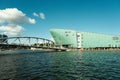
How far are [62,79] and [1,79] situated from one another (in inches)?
397

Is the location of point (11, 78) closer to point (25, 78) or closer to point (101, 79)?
point (25, 78)

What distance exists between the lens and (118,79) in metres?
28.9

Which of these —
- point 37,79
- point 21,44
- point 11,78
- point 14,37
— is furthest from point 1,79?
point 14,37

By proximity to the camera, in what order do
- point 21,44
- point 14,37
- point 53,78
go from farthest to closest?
point 14,37
point 21,44
point 53,78


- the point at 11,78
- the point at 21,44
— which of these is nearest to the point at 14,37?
the point at 21,44

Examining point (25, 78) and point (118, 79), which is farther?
point (25, 78)

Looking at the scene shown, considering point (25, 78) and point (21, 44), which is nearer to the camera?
point (25, 78)

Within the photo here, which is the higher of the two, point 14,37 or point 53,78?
point 14,37

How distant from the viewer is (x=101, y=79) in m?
29.1

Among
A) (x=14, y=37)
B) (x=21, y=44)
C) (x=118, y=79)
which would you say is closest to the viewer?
(x=118, y=79)

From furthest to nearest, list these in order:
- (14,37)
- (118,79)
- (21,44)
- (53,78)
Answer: (14,37)
(21,44)
(53,78)
(118,79)

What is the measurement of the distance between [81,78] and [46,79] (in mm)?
5792

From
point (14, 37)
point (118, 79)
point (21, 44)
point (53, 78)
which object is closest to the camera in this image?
point (118, 79)

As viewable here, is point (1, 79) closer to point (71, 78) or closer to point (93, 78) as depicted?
point (71, 78)
